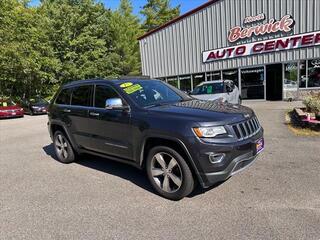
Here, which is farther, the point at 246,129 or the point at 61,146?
the point at 61,146

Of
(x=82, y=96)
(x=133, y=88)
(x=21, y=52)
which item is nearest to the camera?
(x=133, y=88)

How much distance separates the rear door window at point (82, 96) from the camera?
5.85 metres

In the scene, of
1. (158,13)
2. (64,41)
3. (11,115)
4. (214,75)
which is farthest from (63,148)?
(158,13)

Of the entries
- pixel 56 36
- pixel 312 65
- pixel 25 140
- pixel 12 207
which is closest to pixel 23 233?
pixel 12 207

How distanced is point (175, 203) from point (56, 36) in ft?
105

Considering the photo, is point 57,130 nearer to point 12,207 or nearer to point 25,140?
point 12,207

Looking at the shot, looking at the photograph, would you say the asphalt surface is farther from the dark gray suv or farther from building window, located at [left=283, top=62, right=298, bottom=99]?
building window, located at [left=283, top=62, right=298, bottom=99]

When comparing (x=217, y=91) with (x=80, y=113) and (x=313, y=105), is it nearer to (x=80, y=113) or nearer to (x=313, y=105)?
(x=313, y=105)

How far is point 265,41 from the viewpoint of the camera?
60.0 ft

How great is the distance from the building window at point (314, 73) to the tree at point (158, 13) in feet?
107

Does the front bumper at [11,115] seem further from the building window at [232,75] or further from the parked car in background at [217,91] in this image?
the building window at [232,75]

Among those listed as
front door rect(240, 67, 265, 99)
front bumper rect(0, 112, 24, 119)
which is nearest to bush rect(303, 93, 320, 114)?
front door rect(240, 67, 265, 99)

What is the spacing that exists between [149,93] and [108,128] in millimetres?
940

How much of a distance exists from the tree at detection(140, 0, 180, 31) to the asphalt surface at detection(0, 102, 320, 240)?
1708 inches
